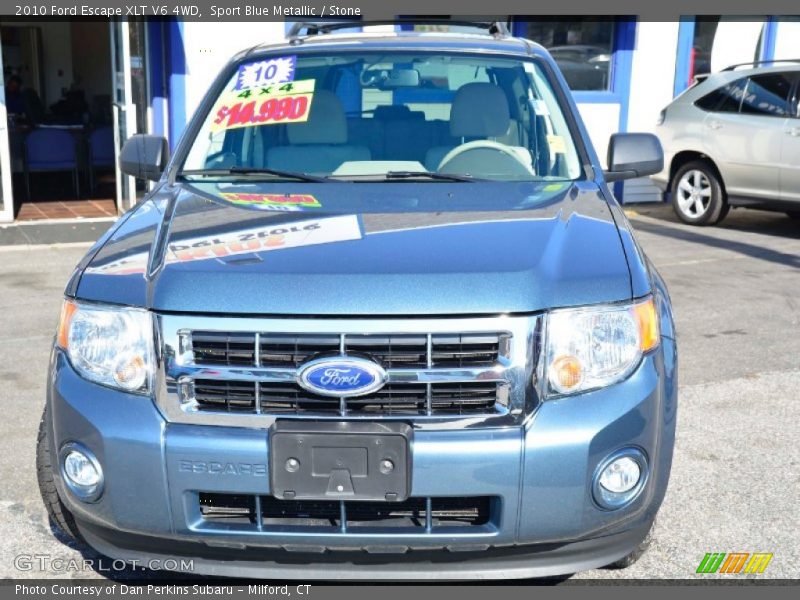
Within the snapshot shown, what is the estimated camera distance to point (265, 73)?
4.42m

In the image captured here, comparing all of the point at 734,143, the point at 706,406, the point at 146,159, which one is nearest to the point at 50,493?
the point at 146,159

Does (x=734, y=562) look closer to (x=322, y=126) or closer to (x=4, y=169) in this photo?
(x=322, y=126)

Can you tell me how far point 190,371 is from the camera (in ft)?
9.20

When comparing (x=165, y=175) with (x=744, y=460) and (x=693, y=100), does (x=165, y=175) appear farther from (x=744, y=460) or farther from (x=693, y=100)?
(x=693, y=100)

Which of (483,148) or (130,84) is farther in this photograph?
(130,84)

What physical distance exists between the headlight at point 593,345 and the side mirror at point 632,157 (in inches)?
63.1

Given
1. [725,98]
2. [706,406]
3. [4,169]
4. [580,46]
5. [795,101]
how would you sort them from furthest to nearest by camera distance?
1. [580,46]
2. [725,98]
3. [4,169]
4. [795,101]
5. [706,406]

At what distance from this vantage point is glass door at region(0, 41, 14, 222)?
10125 mm

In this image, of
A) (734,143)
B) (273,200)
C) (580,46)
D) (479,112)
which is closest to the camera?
(273,200)

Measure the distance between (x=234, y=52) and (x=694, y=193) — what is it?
513cm

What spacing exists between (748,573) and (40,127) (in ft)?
37.6

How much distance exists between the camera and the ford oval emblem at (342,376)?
9.04 feet

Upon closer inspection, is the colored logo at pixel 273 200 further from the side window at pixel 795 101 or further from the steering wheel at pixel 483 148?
the side window at pixel 795 101

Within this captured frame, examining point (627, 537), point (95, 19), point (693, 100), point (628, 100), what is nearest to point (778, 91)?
point (693, 100)
